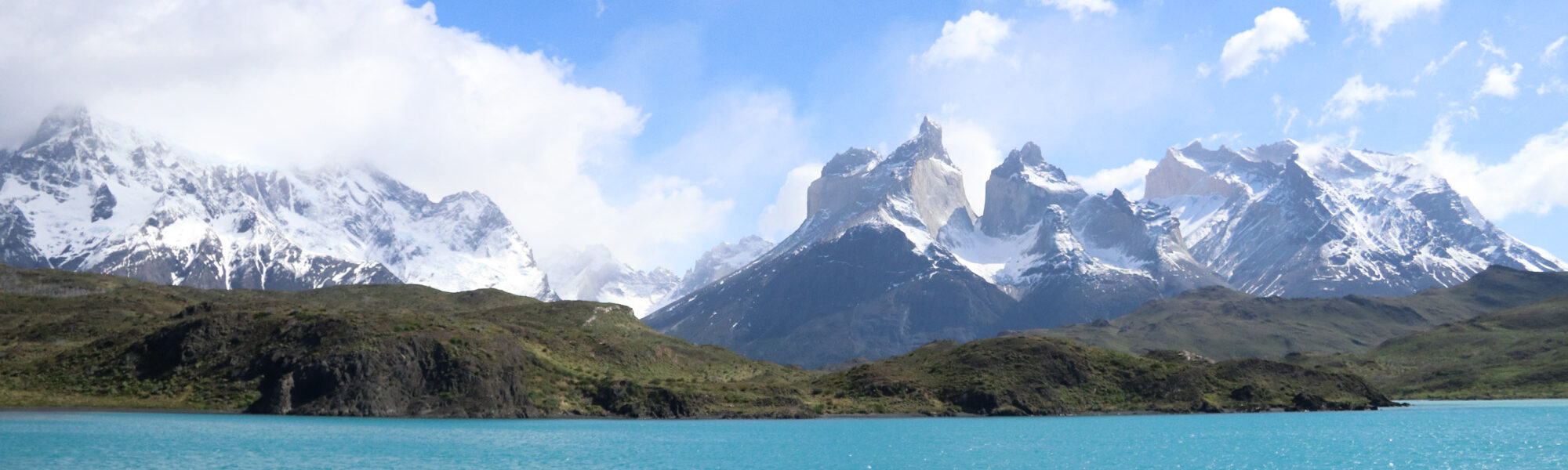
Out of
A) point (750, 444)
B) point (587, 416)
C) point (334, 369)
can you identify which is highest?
point (334, 369)

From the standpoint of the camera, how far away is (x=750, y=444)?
12369cm

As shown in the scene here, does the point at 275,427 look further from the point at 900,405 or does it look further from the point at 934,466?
the point at 900,405

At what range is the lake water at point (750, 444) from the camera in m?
96.1

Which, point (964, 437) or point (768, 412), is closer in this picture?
point (964, 437)

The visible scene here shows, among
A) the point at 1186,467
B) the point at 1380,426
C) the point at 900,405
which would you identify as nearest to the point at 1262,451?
the point at 1186,467

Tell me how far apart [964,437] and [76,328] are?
148856 millimetres

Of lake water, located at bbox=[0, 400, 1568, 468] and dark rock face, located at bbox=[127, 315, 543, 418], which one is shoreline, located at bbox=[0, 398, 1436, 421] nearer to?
dark rock face, located at bbox=[127, 315, 543, 418]

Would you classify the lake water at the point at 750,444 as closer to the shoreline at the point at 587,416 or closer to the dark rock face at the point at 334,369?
the shoreline at the point at 587,416

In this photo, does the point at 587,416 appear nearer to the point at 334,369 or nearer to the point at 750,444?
the point at 334,369

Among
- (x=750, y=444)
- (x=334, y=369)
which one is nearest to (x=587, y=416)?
(x=334, y=369)

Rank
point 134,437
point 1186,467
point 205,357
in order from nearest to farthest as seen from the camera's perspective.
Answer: point 1186,467 < point 134,437 < point 205,357

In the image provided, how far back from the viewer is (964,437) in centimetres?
13512

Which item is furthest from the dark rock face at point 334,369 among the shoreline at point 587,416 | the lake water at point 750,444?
the lake water at point 750,444

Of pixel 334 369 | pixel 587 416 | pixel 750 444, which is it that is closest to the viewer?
pixel 750 444
